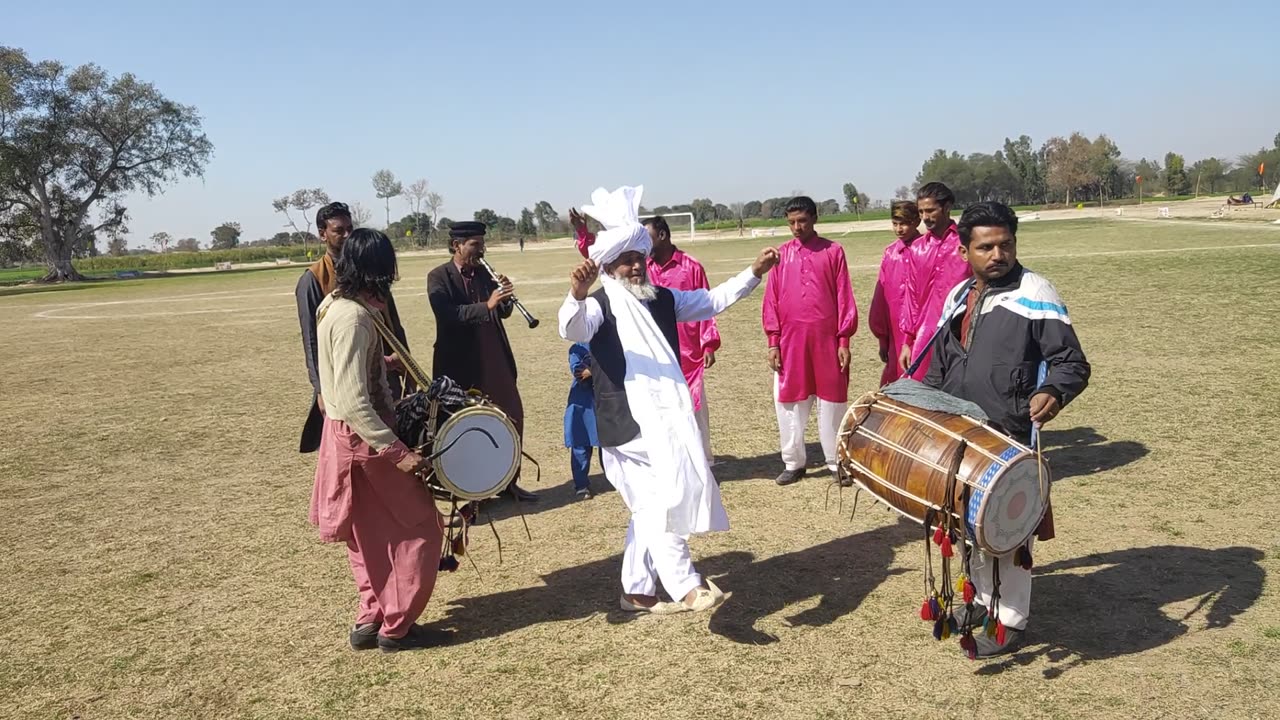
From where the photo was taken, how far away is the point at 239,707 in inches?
151

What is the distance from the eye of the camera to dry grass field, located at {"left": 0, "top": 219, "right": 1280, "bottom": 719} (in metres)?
3.76

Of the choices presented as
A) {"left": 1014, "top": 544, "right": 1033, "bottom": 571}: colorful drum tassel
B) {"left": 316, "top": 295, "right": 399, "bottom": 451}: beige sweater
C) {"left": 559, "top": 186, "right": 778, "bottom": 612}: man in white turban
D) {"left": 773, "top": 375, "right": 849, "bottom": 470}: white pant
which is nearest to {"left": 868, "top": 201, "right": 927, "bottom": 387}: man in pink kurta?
{"left": 773, "top": 375, "right": 849, "bottom": 470}: white pant

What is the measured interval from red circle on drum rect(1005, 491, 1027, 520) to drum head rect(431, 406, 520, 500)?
2098 mm

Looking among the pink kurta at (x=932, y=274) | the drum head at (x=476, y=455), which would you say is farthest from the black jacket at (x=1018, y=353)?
the pink kurta at (x=932, y=274)

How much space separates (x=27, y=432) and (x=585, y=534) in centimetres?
718

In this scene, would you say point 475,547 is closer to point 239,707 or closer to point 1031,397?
point 239,707

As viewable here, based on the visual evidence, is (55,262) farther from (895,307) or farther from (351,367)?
(351,367)

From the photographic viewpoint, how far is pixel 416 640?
14.1 feet

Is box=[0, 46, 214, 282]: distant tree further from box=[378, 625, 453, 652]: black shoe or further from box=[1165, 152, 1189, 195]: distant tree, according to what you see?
box=[1165, 152, 1189, 195]: distant tree

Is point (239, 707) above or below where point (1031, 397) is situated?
below

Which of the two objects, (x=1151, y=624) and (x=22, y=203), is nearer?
(x=1151, y=624)

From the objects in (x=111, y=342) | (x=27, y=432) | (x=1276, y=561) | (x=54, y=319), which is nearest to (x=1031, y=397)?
(x=1276, y=561)

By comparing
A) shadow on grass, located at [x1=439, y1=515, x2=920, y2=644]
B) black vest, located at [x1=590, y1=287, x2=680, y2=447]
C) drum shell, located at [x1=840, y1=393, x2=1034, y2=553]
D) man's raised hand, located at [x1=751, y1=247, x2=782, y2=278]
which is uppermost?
man's raised hand, located at [x1=751, y1=247, x2=782, y2=278]

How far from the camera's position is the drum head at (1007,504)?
341cm
